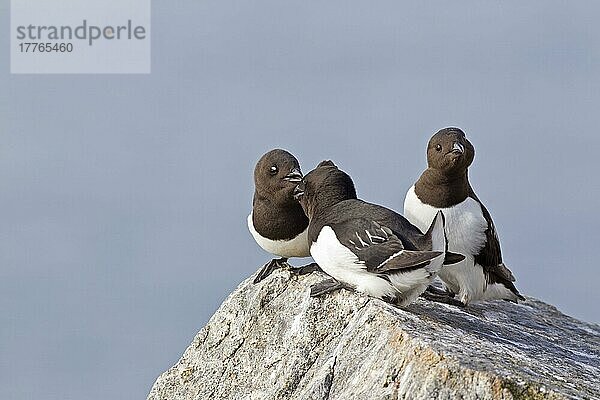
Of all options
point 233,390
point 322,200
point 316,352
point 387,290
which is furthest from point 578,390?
point 233,390

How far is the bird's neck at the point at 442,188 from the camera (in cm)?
916

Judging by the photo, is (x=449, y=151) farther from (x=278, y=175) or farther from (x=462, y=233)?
(x=278, y=175)

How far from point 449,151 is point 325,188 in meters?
1.15

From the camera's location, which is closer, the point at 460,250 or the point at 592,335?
the point at 460,250

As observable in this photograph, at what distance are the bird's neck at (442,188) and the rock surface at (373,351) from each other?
0.95 m

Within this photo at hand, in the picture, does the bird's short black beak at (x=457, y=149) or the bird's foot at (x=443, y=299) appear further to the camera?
the bird's foot at (x=443, y=299)

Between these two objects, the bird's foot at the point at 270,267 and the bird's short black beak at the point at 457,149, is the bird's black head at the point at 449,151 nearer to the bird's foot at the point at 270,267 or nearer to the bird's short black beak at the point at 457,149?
the bird's short black beak at the point at 457,149

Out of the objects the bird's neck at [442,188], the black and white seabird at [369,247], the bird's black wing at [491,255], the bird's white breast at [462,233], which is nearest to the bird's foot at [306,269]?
the black and white seabird at [369,247]

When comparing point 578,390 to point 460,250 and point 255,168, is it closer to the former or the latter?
point 460,250

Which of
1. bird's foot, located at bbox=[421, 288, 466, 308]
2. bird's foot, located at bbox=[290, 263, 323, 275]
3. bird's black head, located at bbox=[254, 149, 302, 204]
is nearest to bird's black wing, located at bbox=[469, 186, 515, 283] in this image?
bird's foot, located at bbox=[421, 288, 466, 308]

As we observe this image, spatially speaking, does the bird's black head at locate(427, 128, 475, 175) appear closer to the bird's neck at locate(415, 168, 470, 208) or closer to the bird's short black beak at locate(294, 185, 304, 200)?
the bird's neck at locate(415, 168, 470, 208)

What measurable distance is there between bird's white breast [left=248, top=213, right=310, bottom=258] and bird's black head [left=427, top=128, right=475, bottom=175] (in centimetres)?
139

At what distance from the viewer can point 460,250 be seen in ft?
30.5

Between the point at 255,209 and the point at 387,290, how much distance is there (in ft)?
7.10
